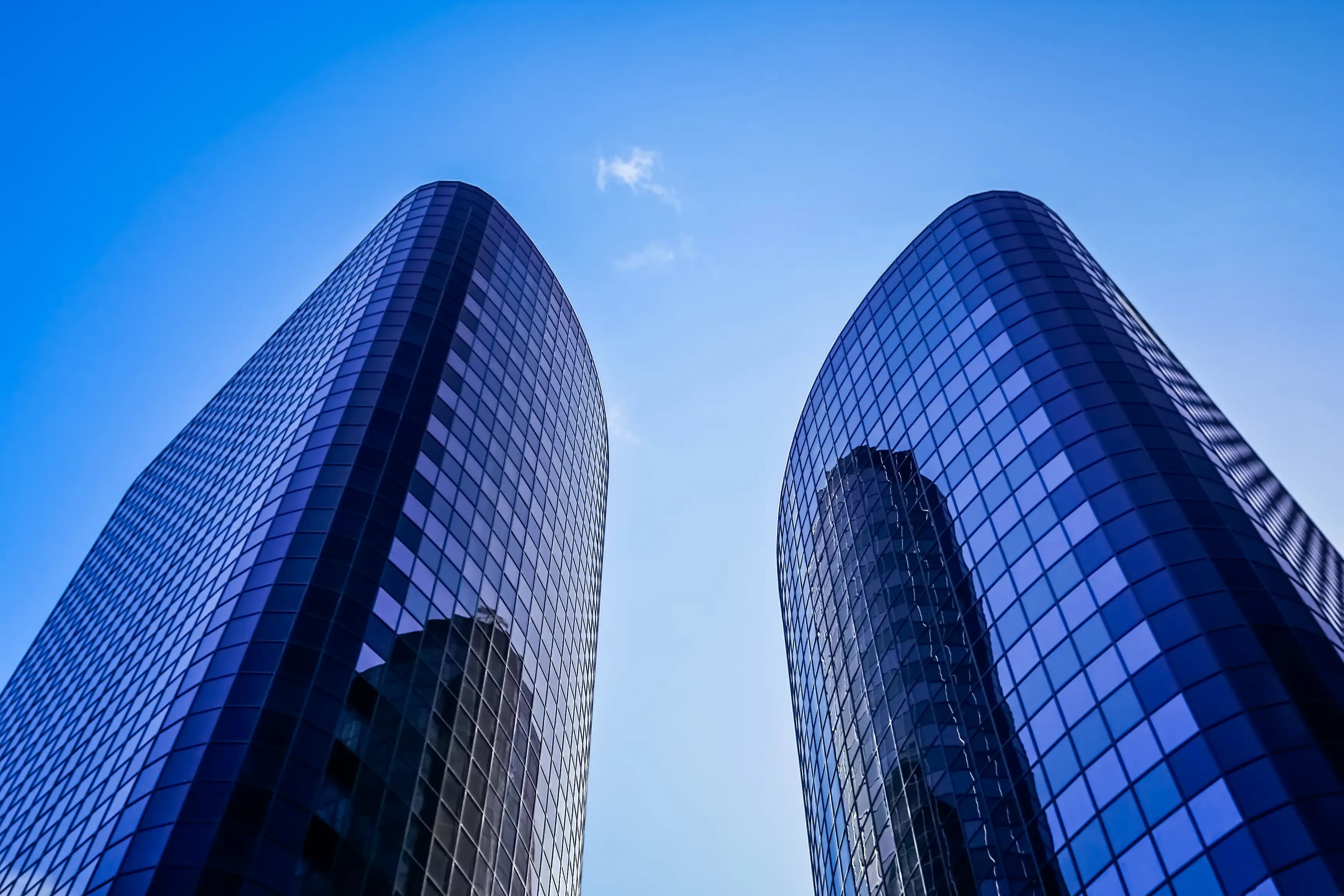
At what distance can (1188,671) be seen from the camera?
37.7 metres

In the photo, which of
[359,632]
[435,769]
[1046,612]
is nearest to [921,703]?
[1046,612]

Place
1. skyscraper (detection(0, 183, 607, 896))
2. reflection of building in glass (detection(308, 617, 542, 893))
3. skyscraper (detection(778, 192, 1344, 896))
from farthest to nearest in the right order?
reflection of building in glass (detection(308, 617, 542, 893))
skyscraper (detection(0, 183, 607, 896))
skyscraper (detection(778, 192, 1344, 896))

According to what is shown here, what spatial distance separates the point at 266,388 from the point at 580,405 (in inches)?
972

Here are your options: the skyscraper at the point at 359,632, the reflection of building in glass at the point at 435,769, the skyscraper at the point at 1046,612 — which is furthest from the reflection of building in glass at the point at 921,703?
the reflection of building in glass at the point at 435,769

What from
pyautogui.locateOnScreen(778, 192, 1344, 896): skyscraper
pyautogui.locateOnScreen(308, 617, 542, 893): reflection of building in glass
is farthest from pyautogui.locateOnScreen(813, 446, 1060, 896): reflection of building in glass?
pyautogui.locateOnScreen(308, 617, 542, 893): reflection of building in glass

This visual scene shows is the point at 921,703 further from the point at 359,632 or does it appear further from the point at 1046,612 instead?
the point at 359,632

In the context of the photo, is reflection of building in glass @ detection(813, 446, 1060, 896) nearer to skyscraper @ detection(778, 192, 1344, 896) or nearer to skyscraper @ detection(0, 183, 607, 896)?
skyscraper @ detection(778, 192, 1344, 896)

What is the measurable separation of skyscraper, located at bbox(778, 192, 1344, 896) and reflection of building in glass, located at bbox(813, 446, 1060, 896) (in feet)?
0.56

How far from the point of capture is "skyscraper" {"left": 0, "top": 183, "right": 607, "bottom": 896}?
135ft

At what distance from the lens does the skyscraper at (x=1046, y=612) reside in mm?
35344

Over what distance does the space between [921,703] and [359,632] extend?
85.9ft

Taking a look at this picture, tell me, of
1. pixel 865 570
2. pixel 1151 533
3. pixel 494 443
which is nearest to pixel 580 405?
pixel 494 443

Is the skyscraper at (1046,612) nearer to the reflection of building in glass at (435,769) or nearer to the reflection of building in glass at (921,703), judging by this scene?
the reflection of building in glass at (921,703)

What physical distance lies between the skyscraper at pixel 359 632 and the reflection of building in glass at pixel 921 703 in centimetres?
1775
